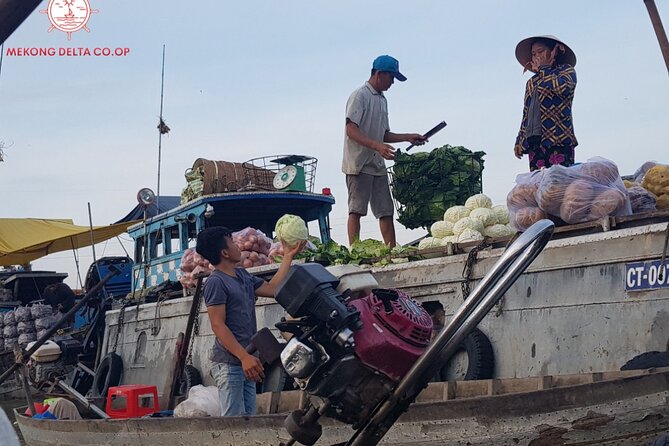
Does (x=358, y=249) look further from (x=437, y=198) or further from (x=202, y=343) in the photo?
(x=202, y=343)

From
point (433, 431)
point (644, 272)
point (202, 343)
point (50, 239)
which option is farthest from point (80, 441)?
point (50, 239)

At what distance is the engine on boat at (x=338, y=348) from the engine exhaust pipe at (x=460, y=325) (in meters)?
0.08

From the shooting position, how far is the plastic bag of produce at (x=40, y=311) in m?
17.6

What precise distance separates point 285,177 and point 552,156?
5059mm

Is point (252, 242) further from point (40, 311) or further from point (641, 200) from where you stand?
point (40, 311)

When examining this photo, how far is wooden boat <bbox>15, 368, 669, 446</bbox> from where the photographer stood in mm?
3744

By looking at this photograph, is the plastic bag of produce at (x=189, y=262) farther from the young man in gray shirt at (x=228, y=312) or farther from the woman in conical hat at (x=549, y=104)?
the young man in gray shirt at (x=228, y=312)

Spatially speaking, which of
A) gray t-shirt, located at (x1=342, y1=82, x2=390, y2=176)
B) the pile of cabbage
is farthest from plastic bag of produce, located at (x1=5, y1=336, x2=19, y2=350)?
the pile of cabbage

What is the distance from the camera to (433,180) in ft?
27.8

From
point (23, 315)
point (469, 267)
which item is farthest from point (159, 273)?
point (23, 315)

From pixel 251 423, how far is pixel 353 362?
6.47 ft

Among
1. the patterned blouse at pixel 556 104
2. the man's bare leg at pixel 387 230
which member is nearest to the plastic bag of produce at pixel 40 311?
the man's bare leg at pixel 387 230

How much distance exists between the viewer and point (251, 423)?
15.6 ft

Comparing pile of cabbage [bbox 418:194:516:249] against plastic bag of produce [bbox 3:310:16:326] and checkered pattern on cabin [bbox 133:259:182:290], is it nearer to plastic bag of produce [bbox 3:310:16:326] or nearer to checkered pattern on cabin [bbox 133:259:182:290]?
checkered pattern on cabin [bbox 133:259:182:290]
